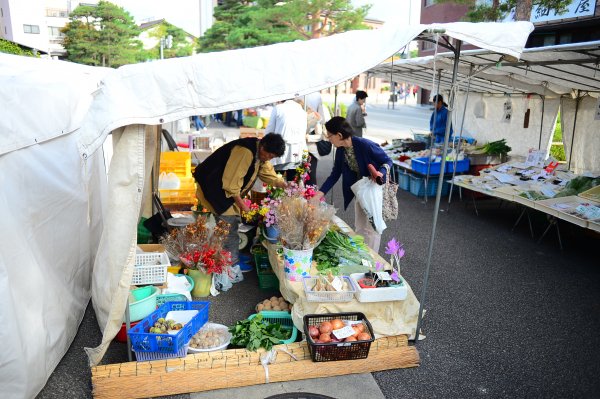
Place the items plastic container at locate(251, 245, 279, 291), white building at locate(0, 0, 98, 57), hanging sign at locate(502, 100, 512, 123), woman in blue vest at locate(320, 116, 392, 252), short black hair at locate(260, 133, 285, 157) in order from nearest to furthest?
1. short black hair at locate(260, 133, 285, 157)
2. woman in blue vest at locate(320, 116, 392, 252)
3. plastic container at locate(251, 245, 279, 291)
4. hanging sign at locate(502, 100, 512, 123)
5. white building at locate(0, 0, 98, 57)

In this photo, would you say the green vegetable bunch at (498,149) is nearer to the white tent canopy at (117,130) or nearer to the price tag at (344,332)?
the white tent canopy at (117,130)

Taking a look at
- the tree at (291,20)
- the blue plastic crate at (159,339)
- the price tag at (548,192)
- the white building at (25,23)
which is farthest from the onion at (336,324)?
the white building at (25,23)

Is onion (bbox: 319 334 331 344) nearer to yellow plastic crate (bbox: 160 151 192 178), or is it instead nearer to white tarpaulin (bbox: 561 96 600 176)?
→ yellow plastic crate (bbox: 160 151 192 178)

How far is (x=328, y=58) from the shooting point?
10.5 ft

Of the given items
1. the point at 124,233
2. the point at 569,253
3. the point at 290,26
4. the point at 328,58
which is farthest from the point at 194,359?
the point at 290,26

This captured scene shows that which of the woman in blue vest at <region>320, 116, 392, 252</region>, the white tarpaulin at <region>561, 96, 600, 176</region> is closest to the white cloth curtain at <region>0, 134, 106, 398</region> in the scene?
the woman in blue vest at <region>320, 116, 392, 252</region>

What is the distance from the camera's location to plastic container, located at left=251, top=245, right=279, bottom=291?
496cm

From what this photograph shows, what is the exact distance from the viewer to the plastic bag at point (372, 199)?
15.9 feet

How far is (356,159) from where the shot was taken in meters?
5.00

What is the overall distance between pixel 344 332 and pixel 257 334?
698mm

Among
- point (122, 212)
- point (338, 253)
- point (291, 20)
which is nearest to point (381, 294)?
point (338, 253)

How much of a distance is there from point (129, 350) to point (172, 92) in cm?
197

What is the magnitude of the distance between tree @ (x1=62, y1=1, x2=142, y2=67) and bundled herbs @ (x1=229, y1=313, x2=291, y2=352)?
3102 centimetres

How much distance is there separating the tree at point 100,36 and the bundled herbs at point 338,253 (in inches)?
1198
